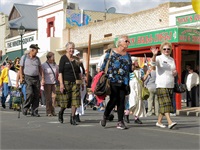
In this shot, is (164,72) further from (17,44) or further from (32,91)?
(17,44)

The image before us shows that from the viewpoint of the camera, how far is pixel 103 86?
946cm

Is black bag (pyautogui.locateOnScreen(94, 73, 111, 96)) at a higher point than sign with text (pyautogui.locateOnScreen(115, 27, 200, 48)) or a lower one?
lower

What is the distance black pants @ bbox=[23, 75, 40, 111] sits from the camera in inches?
514

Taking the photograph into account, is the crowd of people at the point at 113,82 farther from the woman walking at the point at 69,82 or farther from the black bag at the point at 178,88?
the black bag at the point at 178,88

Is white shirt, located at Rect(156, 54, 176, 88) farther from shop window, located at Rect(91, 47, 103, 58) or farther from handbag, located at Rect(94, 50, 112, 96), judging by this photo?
shop window, located at Rect(91, 47, 103, 58)

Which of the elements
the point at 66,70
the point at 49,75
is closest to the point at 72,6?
the point at 49,75

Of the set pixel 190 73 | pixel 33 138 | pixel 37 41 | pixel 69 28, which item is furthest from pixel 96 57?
pixel 33 138

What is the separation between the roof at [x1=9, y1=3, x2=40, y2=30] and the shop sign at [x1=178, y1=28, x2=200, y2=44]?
138 feet

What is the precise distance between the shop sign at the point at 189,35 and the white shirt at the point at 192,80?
247cm

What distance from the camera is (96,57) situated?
35.5 metres

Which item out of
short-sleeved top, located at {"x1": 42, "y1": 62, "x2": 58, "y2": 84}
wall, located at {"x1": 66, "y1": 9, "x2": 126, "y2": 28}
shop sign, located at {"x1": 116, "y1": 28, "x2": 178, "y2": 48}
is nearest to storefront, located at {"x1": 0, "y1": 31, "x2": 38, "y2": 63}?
wall, located at {"x1": 66, "y1": 9, "x2": 126, "y2": 28}

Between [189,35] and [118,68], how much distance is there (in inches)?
359

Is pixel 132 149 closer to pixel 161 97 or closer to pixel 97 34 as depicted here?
pixel 161 97

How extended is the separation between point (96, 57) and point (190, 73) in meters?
15.4
